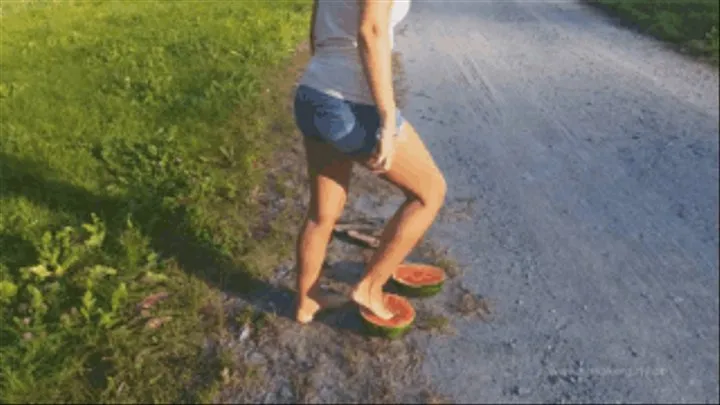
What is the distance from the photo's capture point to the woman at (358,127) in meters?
2.92

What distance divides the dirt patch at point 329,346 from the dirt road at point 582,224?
0.11 metres

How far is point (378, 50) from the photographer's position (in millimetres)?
2887

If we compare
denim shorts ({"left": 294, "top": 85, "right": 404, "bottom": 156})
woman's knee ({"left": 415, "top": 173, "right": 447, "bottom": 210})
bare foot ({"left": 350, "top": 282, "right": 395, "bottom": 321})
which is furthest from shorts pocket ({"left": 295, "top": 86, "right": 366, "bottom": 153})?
bare foot ({"left": 350, "top": 282, "right": 395, "bottom": 321})

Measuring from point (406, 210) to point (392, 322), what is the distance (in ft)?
1.70

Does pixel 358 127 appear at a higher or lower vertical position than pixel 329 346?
higher

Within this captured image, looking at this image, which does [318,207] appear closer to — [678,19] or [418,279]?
[418,279]

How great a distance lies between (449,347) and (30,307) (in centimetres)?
195

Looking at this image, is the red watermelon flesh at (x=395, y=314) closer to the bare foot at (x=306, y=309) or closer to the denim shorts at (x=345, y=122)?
the bare foot at (x=306, y=309)

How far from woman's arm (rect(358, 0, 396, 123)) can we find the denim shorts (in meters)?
0.05

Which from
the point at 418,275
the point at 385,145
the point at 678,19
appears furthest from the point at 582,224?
the point at 678,19

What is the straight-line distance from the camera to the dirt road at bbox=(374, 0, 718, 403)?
10.4 ft

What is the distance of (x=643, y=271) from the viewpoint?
3781 mm

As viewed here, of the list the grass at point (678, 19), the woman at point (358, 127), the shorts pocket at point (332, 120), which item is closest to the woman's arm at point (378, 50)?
the woman at point (358, 127)

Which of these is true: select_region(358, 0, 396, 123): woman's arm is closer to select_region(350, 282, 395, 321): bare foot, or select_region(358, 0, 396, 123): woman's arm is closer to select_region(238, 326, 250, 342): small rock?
select_region(350, 282, 395, 321): bare foot
